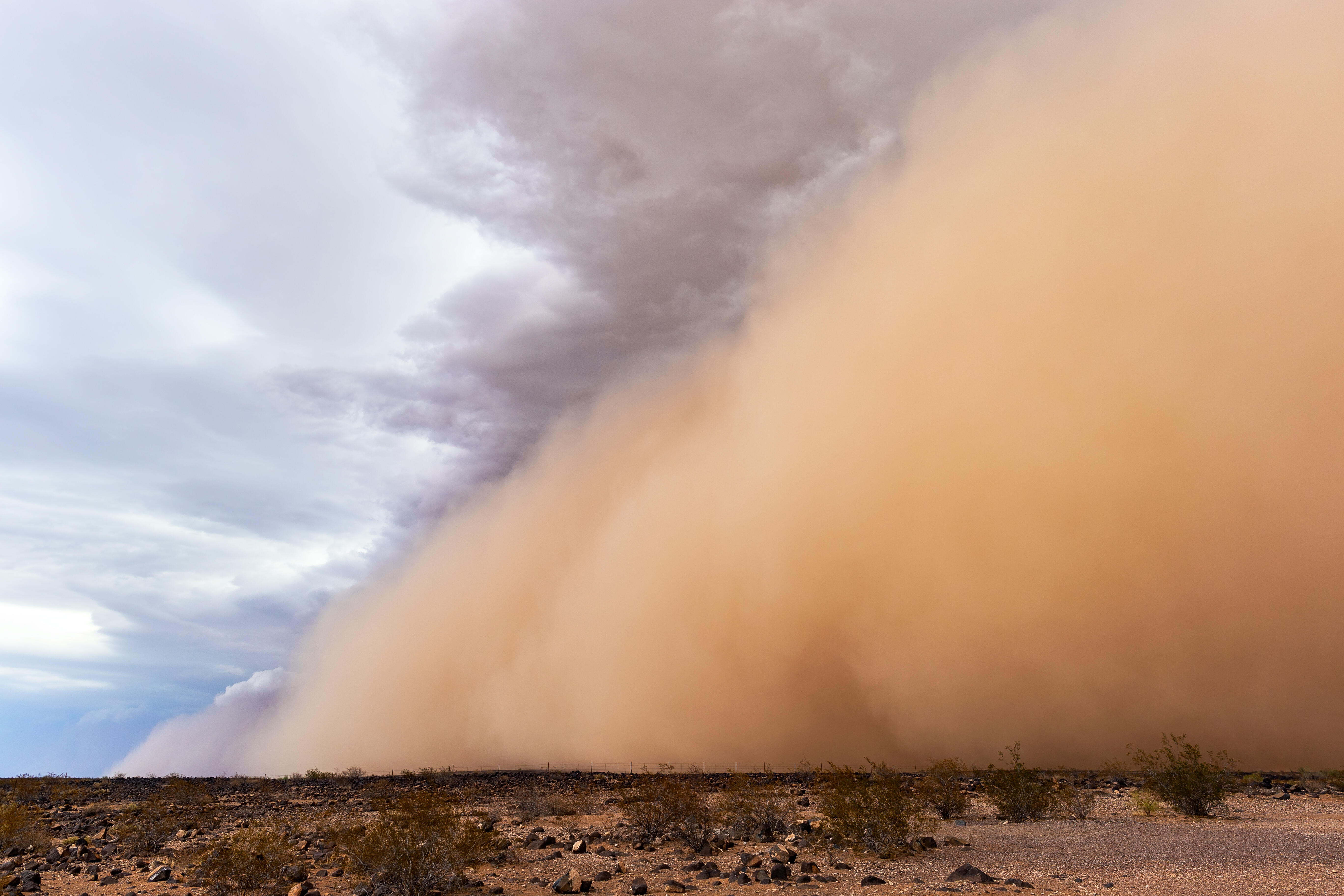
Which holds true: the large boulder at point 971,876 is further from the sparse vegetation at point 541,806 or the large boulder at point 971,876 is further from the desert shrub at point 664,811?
the sparse vegetation at point 541,806

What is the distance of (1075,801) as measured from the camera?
58.6ft

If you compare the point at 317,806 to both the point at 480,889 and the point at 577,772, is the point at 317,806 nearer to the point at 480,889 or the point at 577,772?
the point at 480,889

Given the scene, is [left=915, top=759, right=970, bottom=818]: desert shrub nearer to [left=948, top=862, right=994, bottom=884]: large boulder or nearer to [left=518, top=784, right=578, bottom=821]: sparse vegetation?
Result: [left=948, top=862, right=994, bottom=884]: large boulder

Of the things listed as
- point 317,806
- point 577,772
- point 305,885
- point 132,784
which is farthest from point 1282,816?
point 132,784

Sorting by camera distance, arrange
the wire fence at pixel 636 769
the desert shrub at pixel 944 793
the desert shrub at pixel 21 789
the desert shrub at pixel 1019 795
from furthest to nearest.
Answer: the wire fence at pixel 636 769
the desert shrub at pixel 21 789
the desert shrub at pixel 944 793
the desert shrub at pixel 1019 795

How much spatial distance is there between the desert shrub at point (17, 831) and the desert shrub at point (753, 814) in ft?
49.9

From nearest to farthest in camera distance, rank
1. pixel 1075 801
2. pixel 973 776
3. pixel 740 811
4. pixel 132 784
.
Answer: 1. pixel 740 811
2. pixel 1075 801
3. pixel 973 776
4. pixel 132 784

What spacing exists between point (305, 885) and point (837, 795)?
861 centimetres

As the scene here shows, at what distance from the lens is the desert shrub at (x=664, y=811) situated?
14.3 m

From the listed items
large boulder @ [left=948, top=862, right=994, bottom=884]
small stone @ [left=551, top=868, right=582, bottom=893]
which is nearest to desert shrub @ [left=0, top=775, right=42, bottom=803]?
small stone @ [left=551, top=868, right=582, bottom=893]

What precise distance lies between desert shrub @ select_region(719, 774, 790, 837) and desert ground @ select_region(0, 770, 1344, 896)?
0.18 metres

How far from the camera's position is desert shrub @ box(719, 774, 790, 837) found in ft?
46.4

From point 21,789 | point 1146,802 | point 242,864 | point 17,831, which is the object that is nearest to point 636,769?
point 21,789

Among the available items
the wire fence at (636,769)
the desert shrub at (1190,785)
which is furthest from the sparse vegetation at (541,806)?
the wire fence at (636,769)
